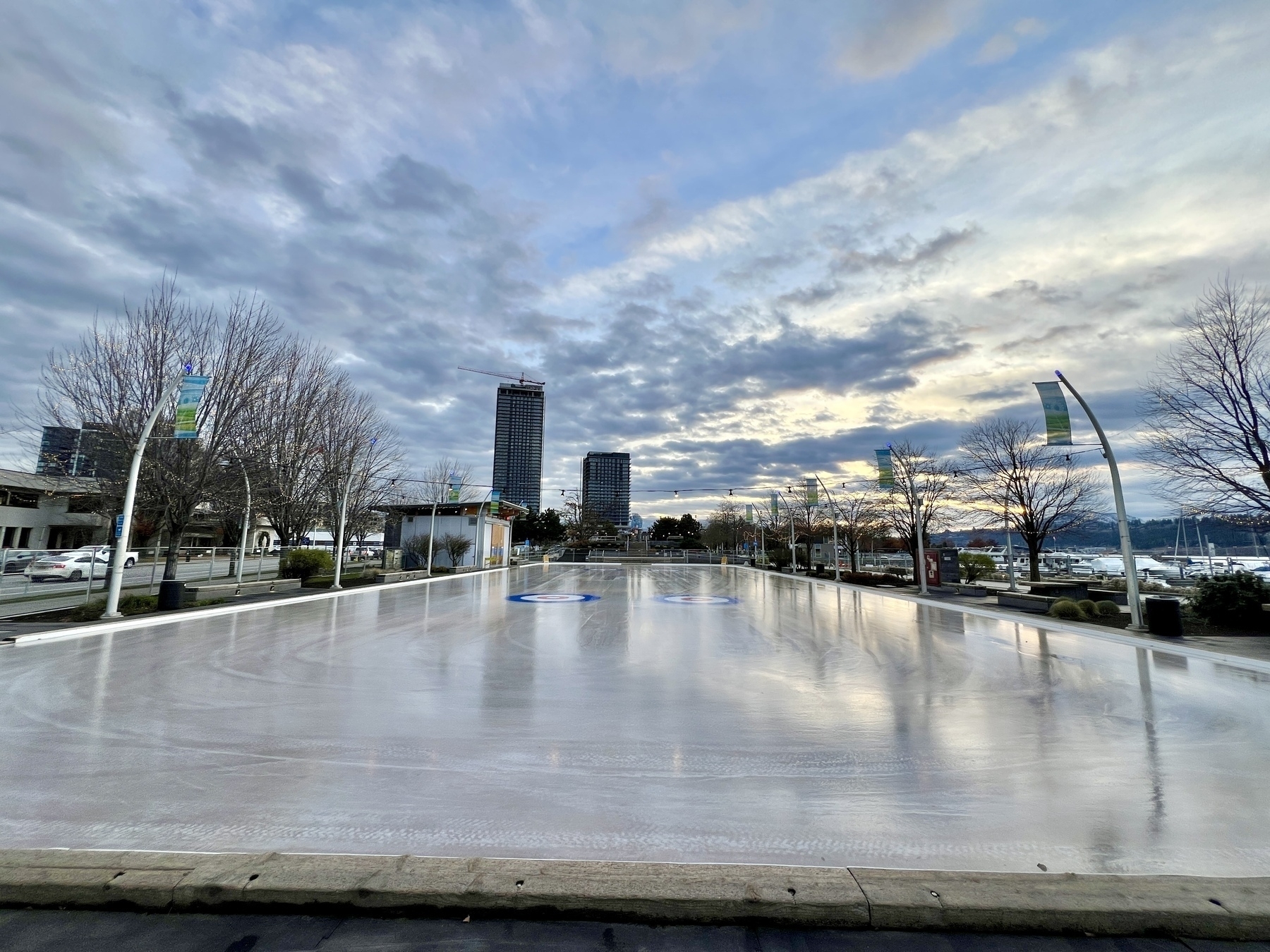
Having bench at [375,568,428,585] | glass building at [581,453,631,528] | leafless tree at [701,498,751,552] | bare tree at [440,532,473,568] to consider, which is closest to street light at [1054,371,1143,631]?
bench at [375,568,428,585]

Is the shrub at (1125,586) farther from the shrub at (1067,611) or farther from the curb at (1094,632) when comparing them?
the shrub at (1067,611)

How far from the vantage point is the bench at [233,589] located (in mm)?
18859

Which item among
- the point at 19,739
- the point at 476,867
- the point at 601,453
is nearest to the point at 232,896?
the point at 476,867

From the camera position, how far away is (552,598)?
896 inches

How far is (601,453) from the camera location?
13662 cm

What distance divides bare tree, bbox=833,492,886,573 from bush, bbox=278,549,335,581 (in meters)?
31.9

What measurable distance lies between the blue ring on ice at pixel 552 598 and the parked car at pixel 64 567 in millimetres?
18145

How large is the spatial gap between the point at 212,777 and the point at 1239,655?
54.0 feet

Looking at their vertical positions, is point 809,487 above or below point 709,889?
above

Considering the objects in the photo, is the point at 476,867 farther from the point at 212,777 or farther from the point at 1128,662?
Result: the point at 1128,662

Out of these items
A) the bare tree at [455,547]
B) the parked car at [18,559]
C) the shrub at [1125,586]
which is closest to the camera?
the parked car at [18,559]

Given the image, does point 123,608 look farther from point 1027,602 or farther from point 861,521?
point 861,521

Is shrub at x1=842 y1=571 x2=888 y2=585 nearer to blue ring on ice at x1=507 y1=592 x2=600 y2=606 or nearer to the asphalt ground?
blue ring on ice at x1=507 y1=592 x2=600 y2=606

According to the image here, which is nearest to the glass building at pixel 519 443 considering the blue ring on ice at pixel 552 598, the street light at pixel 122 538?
the blue ring on ice at pixel 552 598
